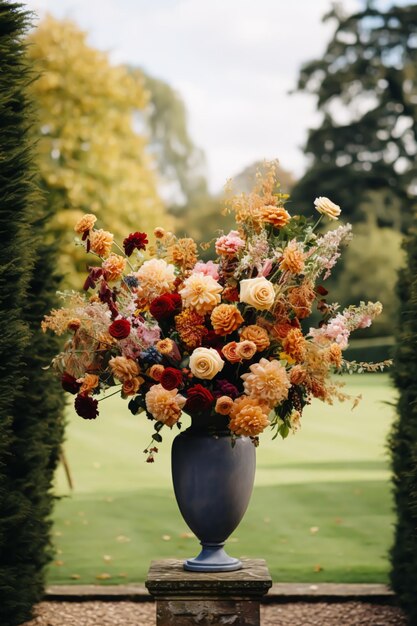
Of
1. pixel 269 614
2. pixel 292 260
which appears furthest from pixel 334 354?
pixel 269 614

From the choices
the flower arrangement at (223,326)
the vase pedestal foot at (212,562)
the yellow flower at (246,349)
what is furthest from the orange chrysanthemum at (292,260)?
the vase pedestal foot at (212,562)

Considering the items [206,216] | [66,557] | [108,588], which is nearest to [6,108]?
[108,588]

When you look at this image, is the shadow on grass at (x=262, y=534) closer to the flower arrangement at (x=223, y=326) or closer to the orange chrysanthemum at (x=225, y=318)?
the flower arrangement at (x=223, y=326)

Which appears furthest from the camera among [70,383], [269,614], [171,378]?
[269,614]

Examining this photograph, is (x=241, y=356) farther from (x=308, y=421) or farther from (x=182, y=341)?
(x=308, y=421)

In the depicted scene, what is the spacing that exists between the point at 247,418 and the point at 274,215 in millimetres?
959

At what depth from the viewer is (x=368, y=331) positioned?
38906 millimetres

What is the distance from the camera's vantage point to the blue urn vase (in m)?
4.74

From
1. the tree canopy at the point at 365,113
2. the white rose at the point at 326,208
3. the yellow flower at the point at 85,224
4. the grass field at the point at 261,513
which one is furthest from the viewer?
the tree canopy at the point at 365,113

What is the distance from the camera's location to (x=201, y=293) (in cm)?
461

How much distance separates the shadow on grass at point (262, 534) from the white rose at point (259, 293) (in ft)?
12.4

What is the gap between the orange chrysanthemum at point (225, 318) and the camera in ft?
14.9

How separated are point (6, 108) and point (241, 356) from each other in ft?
6.77

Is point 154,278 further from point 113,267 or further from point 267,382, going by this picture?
point 267,382
